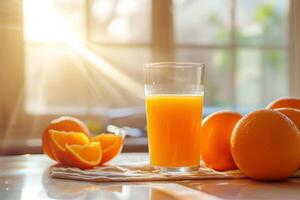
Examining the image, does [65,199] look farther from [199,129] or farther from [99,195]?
[199,129]

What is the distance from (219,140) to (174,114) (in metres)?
0.09

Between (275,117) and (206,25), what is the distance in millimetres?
1741

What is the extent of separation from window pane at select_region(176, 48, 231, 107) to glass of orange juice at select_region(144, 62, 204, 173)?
5.14 feet

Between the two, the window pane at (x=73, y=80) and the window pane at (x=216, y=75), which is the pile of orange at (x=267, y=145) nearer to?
the window pane at (x=73, y=80)

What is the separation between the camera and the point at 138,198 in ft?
2.04

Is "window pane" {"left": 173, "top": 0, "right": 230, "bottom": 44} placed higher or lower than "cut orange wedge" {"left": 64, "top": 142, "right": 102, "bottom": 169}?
higher

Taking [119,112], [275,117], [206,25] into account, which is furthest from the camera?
[206,25]

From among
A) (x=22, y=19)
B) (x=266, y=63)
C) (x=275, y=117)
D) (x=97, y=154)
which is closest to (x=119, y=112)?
(x=22, y=19)

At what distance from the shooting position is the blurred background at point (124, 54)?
7.00 feet

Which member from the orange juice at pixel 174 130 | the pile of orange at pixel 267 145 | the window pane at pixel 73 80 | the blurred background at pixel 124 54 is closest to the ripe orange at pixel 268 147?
the pile of orange at pixel 267 145

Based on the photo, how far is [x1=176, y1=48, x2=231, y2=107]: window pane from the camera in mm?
2438

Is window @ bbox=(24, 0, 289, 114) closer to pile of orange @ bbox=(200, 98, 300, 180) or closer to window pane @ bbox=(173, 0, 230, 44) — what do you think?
window pane @ bbox=(173, 0, 230, 44)

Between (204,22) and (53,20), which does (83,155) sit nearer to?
(53,20)

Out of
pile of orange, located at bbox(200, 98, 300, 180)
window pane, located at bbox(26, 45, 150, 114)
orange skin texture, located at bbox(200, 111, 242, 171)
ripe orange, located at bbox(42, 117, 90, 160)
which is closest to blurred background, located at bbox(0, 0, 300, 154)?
window pane, located at bbox(26, 45, 150, 114)
